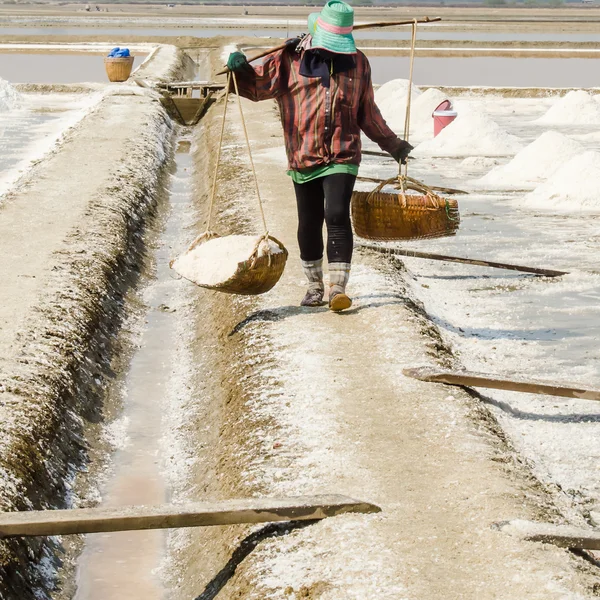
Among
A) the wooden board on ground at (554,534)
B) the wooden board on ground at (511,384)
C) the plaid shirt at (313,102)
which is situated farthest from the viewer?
the plaid shirt at (313,102)

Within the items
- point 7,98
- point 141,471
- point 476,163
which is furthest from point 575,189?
point 7,98

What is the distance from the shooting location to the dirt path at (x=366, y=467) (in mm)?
3809

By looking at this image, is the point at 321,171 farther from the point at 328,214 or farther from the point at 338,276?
the point at 338,276

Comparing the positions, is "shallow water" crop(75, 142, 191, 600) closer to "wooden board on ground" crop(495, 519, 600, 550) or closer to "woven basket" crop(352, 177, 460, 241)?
"wooden board on ground" crop(495, 519, 600, 550)

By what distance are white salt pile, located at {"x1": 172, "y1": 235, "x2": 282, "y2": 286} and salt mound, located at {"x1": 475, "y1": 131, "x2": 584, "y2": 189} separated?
24.0 ft

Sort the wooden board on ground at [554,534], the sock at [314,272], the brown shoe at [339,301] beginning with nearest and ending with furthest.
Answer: the wooden board on ground at [554,534] < the brown shoe at [339,301] < the sock at [314,272]

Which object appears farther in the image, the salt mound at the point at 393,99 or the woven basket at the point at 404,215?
the salt mound at the point at 393,99

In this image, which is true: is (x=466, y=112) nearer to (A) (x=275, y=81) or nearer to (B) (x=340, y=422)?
(A) (x=275, y=81)

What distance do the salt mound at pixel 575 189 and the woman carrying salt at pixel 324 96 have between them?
5.84 meters

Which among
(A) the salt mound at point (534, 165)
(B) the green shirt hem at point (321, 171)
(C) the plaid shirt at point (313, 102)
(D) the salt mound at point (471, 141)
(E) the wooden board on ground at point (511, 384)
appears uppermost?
(C) the plaid shirt at point (313, 102)

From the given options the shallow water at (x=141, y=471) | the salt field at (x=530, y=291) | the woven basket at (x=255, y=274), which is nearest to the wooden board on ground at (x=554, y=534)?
the salt field at (x=530, y=291)

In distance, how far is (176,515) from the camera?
4121 mm

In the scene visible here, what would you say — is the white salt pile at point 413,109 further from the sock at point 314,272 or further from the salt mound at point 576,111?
the sock at point 314,272

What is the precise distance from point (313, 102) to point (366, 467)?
2284 millimetres
